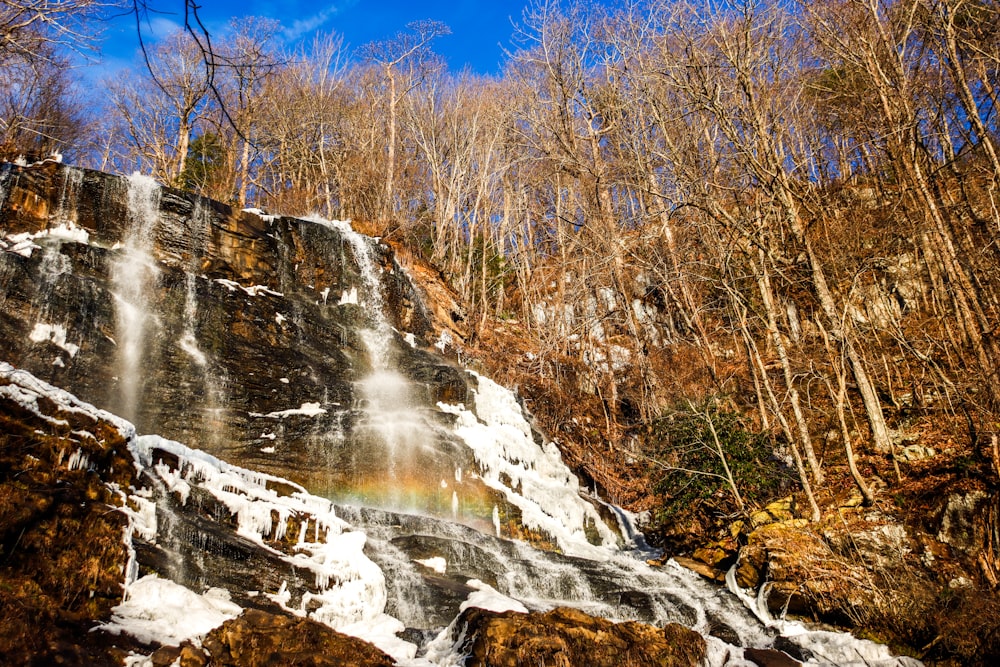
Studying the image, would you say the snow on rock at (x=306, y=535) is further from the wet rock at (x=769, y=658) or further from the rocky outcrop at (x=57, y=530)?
the wet rock at (x=769, y=658)

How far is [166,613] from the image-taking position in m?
5.41

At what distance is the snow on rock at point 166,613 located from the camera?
502cm

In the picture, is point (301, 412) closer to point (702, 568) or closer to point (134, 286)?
point (134, 286)

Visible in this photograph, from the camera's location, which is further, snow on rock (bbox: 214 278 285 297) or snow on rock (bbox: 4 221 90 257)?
snow on rock (bbox: 214 278 285 297)

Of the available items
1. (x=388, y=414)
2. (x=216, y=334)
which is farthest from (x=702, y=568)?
(x=216, y=334)

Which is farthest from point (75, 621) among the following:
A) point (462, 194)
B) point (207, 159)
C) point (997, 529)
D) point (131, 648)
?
point (207, 159)

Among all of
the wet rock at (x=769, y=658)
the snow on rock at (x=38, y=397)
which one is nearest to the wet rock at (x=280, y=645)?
the snow on rock at (x=38, y=397)

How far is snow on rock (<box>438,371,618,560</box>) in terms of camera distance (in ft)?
38.4

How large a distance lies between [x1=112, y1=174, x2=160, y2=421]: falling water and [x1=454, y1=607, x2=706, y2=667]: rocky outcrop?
7.66 meters

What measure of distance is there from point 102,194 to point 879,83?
579 inches

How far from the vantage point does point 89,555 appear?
5.32m

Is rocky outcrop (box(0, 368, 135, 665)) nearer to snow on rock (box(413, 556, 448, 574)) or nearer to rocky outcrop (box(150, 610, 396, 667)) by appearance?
rocky outcrop (box(150, 610, 396, 667))

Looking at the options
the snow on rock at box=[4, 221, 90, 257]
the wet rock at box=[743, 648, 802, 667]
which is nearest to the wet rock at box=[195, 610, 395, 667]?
the wet rock at box=[743, 648, 802, 667]

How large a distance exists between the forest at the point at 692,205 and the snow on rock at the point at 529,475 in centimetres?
147
